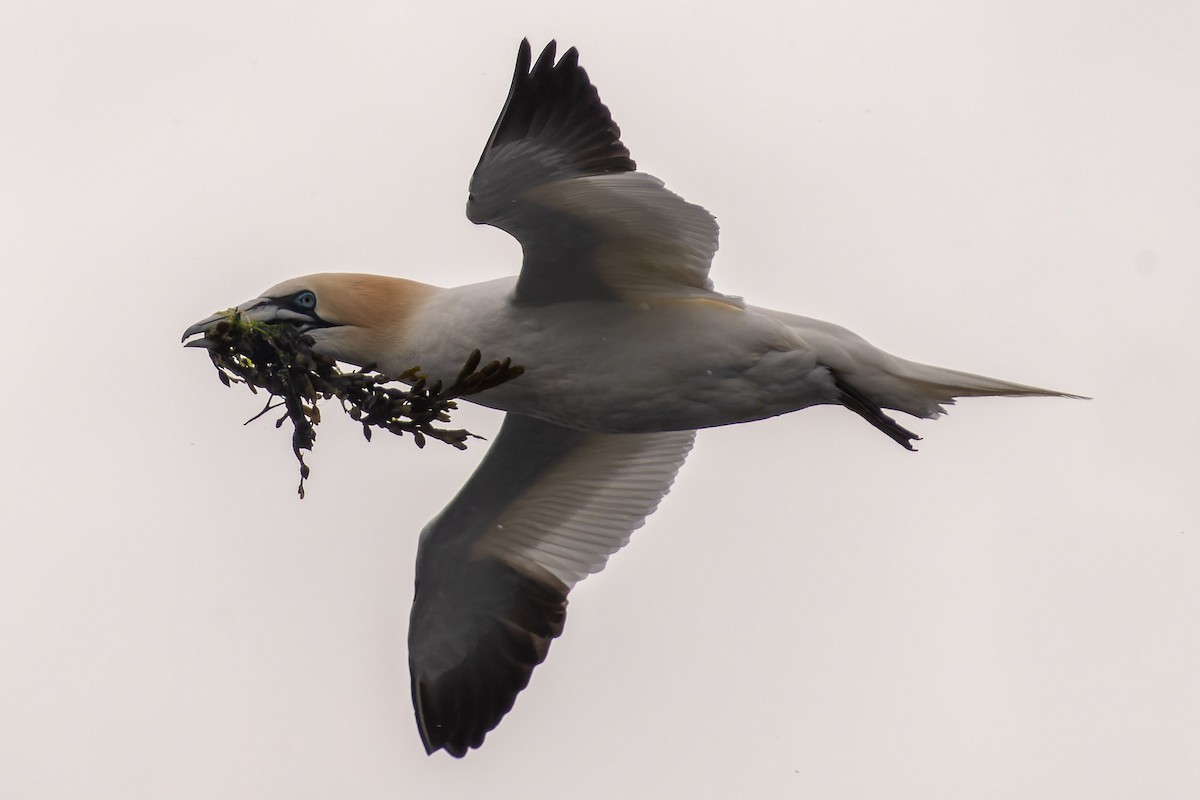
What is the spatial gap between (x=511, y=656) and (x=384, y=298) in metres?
3.18

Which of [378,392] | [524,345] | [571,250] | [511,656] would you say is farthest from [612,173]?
[511,656]

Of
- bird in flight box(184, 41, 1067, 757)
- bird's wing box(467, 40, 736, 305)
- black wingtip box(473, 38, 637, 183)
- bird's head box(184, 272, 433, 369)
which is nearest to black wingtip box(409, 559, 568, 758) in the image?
bird in flight box(184, 41, 1067, 757)

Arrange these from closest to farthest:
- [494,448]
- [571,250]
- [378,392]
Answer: [378,392]
[571,250]
[494,448]

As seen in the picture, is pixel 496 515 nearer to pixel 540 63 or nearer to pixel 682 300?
pixel 682 300

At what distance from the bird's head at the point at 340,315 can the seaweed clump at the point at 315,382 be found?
11cm

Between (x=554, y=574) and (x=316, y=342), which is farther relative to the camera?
(x=554, y=574)

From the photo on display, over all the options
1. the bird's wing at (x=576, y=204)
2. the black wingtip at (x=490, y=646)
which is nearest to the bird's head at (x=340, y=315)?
the bird's wing at (x=576, y=204)

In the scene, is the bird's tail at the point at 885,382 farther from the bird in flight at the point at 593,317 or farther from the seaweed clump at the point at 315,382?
the seaweed clump at the point at 315,382

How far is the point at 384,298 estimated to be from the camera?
30.3ft

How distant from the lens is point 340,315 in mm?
9156

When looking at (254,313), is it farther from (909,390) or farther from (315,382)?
(909,390)

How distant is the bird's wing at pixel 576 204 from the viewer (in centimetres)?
844

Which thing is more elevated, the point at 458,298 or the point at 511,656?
the point at 458,298

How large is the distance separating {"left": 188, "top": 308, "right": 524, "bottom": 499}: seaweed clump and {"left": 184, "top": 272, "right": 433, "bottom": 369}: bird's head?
11cm
